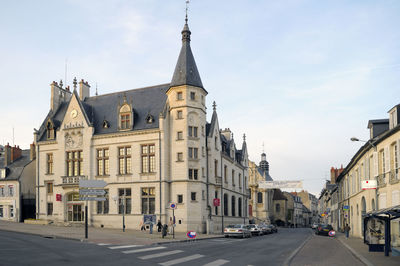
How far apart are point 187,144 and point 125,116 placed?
8.20m

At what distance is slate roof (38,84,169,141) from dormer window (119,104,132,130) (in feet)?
2.14

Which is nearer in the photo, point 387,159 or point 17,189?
point 387,159

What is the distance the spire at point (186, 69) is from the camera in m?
45.0

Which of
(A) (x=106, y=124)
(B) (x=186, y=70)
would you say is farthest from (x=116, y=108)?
(B) (x=186, y=70)

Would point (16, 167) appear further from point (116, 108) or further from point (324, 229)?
point (324, 229)

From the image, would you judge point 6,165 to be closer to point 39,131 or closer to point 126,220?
point 39,131

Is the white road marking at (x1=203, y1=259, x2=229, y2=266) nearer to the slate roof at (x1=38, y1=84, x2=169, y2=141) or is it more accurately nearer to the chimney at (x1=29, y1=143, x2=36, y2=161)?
the slate roof at (x1=38, y1=84, x2=169, y2=141)

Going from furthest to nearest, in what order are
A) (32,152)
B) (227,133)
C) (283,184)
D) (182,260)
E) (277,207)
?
(277,207) → (227,133) → (283,184) → (32,152) → (182,260)

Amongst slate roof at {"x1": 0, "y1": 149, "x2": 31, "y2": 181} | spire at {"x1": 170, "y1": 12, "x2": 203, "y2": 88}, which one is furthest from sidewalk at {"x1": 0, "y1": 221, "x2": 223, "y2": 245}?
slate roof at {"x1": 0, "y1": 149, "x2": 31, "y2": 181}

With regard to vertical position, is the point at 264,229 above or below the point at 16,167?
below

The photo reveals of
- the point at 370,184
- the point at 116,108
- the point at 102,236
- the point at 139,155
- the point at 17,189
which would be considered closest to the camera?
the point at 370,184

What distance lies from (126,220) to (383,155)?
2665 centimetres

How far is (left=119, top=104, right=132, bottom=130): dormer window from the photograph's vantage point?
4641 centimetres

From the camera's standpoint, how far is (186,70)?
45.4 m
